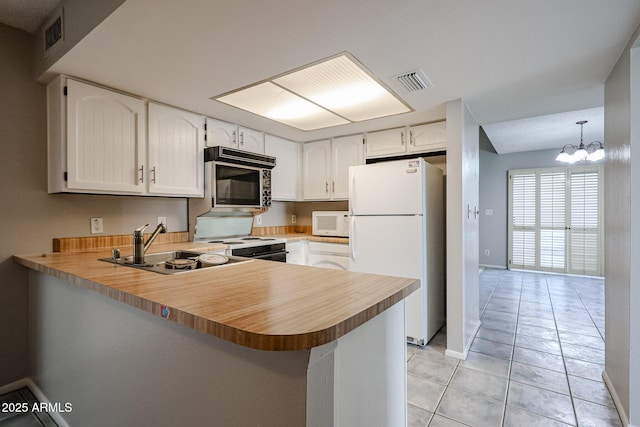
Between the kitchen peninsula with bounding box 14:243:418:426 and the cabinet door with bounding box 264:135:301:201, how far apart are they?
Answer: 2.08m

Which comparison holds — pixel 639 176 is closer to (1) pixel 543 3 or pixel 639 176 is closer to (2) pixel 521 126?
(1) pixel 543 3

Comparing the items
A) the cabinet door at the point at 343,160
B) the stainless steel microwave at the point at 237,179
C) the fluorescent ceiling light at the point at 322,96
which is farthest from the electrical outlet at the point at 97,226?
the cabinet door at the point at 343,160

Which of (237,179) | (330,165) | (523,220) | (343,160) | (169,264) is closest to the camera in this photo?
(169,264)

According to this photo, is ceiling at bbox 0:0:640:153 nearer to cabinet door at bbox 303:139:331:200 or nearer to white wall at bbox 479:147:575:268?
cabinet door at bbox 303:139:331:200

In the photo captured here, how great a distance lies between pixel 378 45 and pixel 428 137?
5.32ft

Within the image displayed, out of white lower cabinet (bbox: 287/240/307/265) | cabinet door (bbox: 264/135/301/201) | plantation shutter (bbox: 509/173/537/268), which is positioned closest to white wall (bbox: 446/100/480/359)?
white lower cabinet (bbox: 287/240/307/265)

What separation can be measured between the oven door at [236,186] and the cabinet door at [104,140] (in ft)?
2.01

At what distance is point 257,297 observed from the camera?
3.31 ft

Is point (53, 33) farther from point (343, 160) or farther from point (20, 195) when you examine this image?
point (343, 160)

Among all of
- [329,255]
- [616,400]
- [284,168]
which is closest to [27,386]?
[329,255]

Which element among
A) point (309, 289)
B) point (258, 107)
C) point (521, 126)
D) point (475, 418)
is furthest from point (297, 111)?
point (521, 126)

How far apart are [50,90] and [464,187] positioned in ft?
10.3

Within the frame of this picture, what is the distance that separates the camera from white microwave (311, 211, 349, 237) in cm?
343

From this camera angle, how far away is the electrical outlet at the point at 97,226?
92.3 inches
